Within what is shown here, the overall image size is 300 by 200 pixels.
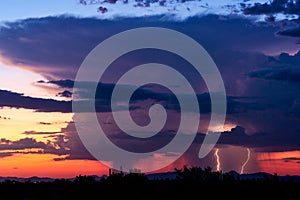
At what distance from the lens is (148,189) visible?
8938 cm

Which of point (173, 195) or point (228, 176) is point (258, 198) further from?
point (228, 176)

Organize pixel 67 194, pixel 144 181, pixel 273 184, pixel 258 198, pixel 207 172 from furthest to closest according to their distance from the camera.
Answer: pixel 207 172
pixel 144 181
pixel 273 184
pixel 67 194
pixel 258 198

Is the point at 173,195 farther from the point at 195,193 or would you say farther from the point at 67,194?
the point at 67,194

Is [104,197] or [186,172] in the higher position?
[186,172]

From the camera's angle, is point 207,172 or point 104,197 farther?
point 207,172

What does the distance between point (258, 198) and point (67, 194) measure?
22.6 m

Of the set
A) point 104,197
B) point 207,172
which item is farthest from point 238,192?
point 207,172

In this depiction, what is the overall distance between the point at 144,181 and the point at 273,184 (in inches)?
719

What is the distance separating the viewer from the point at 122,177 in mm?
102188

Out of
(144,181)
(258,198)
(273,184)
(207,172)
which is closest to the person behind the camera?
(258,198)

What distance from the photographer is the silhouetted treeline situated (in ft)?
275

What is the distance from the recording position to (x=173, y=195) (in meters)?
85.1

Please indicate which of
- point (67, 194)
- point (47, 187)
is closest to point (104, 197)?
point (67, 194)

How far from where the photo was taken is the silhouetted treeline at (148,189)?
8381 centimetres
